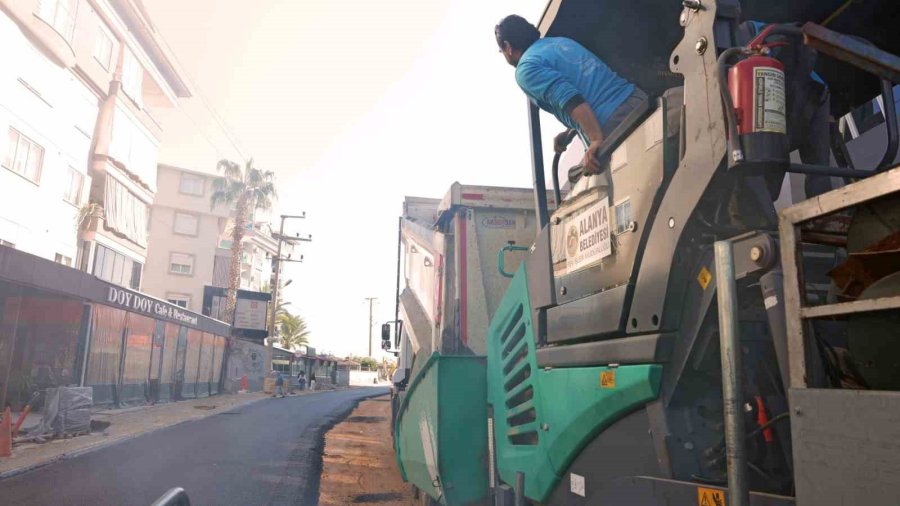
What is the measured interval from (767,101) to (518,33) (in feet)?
Result: 5.99

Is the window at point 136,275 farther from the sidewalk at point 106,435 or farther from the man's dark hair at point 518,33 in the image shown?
the man's dark hair at point 518,33

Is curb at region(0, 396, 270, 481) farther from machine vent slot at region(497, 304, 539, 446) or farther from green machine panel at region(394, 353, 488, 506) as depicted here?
machine vent slot at region(497, 304, 539, 446)

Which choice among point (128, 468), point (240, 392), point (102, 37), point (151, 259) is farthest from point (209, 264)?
point (128, 468)

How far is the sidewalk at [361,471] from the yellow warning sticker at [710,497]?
5.36 metres

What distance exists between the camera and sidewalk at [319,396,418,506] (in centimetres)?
714

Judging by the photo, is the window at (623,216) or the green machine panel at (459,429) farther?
the green machine panel at (459,429)

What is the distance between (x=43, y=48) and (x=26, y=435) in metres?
16.1

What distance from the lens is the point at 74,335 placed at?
1917 centimetres

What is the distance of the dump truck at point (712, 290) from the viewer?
1.54 metres

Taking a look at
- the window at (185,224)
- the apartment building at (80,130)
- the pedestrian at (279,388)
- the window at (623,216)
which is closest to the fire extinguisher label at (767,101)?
the window at (623,216)

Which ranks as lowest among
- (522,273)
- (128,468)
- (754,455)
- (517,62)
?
(128,468)

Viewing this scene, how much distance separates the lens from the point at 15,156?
21219mm

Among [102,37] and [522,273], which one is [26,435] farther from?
[102,37]

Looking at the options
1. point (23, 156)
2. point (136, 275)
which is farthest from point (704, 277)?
point (136, 275)
